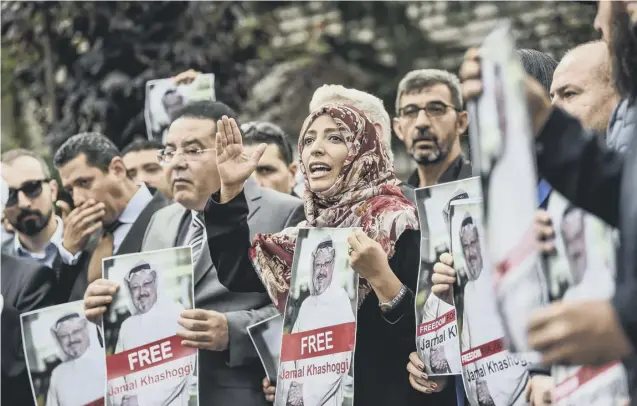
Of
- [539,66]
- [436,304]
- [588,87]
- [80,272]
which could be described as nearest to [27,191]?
[80,272]

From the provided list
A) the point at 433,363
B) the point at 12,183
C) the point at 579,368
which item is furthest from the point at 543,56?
the point at 12,183

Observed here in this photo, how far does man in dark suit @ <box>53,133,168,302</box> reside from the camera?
554 cm

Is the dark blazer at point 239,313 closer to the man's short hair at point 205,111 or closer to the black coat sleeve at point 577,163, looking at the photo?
the man's short hair at point 205,111

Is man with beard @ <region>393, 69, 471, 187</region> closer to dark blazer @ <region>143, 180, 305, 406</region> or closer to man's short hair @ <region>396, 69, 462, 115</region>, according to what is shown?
man's short hair @ <region>396, 69, 462, 115</region>

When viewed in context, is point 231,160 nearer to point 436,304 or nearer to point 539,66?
point 436,304

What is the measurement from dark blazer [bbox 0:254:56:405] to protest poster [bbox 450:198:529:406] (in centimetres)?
234

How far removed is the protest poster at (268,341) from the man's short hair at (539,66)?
3.99 feet

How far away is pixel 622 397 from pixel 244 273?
79.0 inches

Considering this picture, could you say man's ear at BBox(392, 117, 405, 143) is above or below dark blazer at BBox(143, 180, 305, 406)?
above

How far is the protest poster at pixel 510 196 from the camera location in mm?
2311

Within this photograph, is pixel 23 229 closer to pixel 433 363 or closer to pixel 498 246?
pixel 433 363

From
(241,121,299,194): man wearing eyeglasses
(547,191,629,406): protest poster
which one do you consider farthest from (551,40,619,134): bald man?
(241,121,299,194): man wearing eyeglasses

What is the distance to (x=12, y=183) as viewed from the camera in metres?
6.16

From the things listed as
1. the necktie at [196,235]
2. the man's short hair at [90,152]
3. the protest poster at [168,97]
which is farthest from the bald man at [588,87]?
the protest poster at [168,97]
